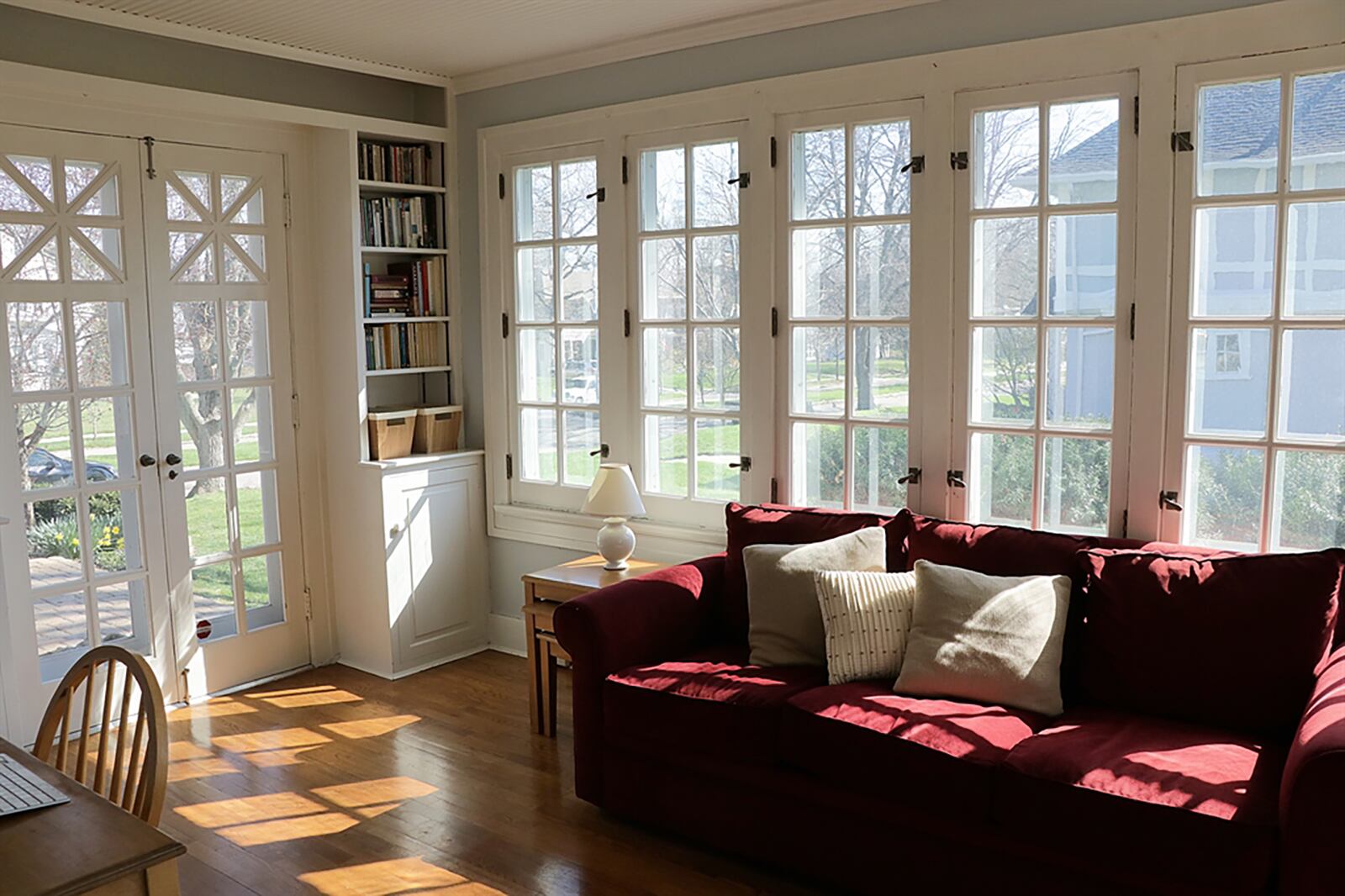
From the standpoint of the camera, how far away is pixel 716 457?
4.45 m

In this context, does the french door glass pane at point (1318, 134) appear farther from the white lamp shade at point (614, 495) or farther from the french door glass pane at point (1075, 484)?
the white lamp shade at point (614, 495)

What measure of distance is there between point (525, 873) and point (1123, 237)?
103 inches

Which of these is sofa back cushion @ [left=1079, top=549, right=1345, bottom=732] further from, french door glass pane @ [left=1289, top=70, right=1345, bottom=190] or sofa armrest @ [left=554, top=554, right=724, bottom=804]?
sofa armrest @ [left=554, top=554, right=724, bottom=804]

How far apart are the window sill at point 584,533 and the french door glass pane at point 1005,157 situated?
1649mm

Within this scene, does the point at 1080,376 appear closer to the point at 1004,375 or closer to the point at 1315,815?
the point at 1004,375

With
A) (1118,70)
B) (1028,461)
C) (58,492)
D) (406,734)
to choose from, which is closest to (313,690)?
(406,734)

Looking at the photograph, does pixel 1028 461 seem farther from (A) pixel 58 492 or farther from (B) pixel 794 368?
(A) pixel 58 492

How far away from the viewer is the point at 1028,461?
3.68 meters

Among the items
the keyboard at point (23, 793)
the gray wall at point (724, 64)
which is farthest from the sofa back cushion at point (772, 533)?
the keyboard at point (23, 793)

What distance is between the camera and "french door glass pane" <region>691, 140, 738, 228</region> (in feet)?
14.0

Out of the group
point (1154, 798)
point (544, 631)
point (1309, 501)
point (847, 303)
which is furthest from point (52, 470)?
point (1309, 501)

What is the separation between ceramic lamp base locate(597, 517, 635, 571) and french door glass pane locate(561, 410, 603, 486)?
0.62 metres

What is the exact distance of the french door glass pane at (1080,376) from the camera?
3.51 meters

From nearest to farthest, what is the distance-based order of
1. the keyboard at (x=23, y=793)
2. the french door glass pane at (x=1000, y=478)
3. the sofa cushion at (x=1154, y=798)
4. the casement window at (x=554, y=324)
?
the keyboard at (x=23, y=793) < the sofa cushion at (x=1154, y=798) < the french door glass pane at (x=1000, y=478) < the casement window at (x=554, y=324)
